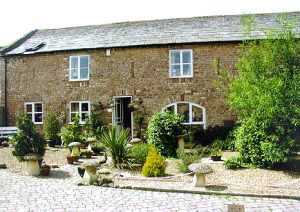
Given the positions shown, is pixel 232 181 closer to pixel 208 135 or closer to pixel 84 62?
pixel 208 135

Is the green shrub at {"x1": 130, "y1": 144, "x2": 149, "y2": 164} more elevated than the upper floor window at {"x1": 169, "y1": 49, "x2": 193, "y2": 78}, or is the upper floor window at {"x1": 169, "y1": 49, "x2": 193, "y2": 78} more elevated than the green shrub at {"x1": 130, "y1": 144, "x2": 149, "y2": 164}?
the upper floor window at {"x1": 169, "y1": 49, "x2": 193, "y2": 78}

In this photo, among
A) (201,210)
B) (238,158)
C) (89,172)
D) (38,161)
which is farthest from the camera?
(238,158)

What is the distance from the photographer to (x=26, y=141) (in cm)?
1157

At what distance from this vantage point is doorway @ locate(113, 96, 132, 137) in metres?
20.3

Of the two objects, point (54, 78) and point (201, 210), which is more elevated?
point (54, 78)

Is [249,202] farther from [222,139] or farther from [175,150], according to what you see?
[222,139]

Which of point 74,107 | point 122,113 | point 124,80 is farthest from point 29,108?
point 124,80

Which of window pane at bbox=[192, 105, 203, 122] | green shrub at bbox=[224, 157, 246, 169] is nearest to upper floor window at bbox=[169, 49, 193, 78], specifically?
window pane at bbox=[192, 105, 203, 122]

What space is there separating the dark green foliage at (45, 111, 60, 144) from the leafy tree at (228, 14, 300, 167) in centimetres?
1148

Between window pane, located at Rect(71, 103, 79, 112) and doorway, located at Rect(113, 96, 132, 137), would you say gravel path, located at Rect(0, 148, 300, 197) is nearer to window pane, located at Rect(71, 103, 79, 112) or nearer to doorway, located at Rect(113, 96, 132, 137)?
doorway, located at Rect(113, 96, 132, 137)

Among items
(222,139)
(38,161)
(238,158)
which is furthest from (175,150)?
(38,161)

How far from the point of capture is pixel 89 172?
31.7ft

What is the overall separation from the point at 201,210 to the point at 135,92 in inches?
522

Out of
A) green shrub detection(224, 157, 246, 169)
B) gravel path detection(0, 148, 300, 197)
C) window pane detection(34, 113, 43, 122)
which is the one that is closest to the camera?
gravel path detection(0, 148, 300, 197)
